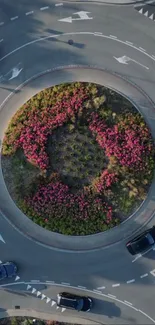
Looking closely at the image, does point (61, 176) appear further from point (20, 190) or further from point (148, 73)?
point (148, 73)

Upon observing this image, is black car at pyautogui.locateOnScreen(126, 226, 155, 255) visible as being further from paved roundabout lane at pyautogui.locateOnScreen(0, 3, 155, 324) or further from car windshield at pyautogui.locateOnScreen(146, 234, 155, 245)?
paved roundabout lane at pyautogui.locateOnScreen(0, 3, 155, 324)

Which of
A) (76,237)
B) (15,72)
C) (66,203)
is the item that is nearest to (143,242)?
(76,237)

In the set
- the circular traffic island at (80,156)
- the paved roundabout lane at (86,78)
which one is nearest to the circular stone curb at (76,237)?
the paved roundabout lane at (86,78)

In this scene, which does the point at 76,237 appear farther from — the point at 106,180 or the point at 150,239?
the point at 150,239

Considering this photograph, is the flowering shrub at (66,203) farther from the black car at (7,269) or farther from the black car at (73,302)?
the black car at (73,302)

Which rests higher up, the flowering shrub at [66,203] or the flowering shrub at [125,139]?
the flowering shrub at [125,139]

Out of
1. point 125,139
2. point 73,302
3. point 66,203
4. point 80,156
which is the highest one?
point 125,139

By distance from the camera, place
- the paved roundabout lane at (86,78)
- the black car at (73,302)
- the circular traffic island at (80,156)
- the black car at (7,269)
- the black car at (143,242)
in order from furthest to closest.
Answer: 1. the black car at (7,269)
2. the black car at (73,302)
3. the paved roundabout lane at (86,78)
4. the black car at (143,242)
5. the circular traffic island at (80,156)
